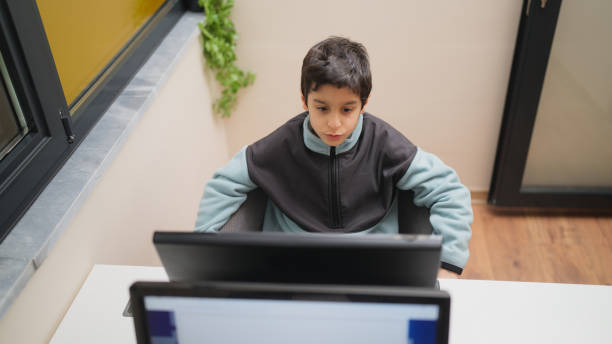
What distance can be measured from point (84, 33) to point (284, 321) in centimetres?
126

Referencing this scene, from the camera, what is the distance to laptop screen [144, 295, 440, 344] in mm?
750

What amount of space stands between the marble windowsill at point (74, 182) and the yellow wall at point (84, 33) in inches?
4.7

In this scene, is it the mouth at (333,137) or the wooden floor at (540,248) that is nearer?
the mouth at (333,137)

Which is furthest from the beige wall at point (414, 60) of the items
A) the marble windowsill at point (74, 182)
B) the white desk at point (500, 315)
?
the white desk at point (500, 315)

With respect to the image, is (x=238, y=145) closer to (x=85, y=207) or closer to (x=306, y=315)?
(x=85, y=207)

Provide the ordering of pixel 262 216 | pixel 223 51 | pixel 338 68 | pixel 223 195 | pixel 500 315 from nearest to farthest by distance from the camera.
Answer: pixel 500 315, pixel 338 68, pixel 223 195, pixel 262 216, pixel 223 51

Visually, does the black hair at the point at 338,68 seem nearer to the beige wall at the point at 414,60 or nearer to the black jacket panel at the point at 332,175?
the black jacket panel at the point at 332,175

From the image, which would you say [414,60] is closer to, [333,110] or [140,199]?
[333,110]

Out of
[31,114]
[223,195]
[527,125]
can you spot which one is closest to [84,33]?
[31,114]

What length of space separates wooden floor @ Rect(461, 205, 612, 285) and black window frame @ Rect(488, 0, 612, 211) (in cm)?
8

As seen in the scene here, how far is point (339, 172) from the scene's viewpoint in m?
1.40

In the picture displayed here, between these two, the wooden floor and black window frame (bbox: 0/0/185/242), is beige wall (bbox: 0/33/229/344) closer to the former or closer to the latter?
black window frame (bbox: 0/0/185/242)

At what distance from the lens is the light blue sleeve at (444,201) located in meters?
1.25

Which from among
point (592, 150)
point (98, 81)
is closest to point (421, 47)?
point (592, 150)
